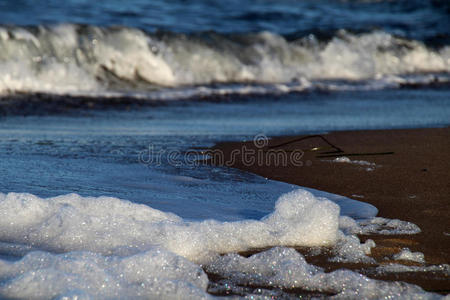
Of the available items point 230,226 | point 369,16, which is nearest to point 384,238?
point 230,226

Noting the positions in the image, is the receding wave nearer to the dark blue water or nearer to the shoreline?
the dark blue water

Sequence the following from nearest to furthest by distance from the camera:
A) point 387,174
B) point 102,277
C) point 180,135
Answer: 1. point 102,277
2. point 387,174
3. point 180,135

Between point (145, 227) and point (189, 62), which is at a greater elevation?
point (189, 62)

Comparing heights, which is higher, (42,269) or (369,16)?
(369,16)

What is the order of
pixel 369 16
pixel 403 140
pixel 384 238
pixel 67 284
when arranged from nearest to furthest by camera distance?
pixel 67 284, pixel 384 238, pixel 403 140, pixel 369 16

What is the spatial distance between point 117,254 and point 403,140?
2.70m

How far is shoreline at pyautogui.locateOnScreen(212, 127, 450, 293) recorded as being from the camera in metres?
2.20

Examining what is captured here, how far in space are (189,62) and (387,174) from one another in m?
5.23

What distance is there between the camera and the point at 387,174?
330 cm

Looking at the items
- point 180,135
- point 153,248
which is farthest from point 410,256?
point 180,135

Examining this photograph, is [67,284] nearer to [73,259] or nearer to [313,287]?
[73,259]

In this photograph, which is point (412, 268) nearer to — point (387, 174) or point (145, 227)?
point (145, 227)

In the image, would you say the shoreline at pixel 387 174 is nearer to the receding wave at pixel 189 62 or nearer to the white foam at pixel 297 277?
the white foam at pixel 297 277

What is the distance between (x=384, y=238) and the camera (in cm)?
229
